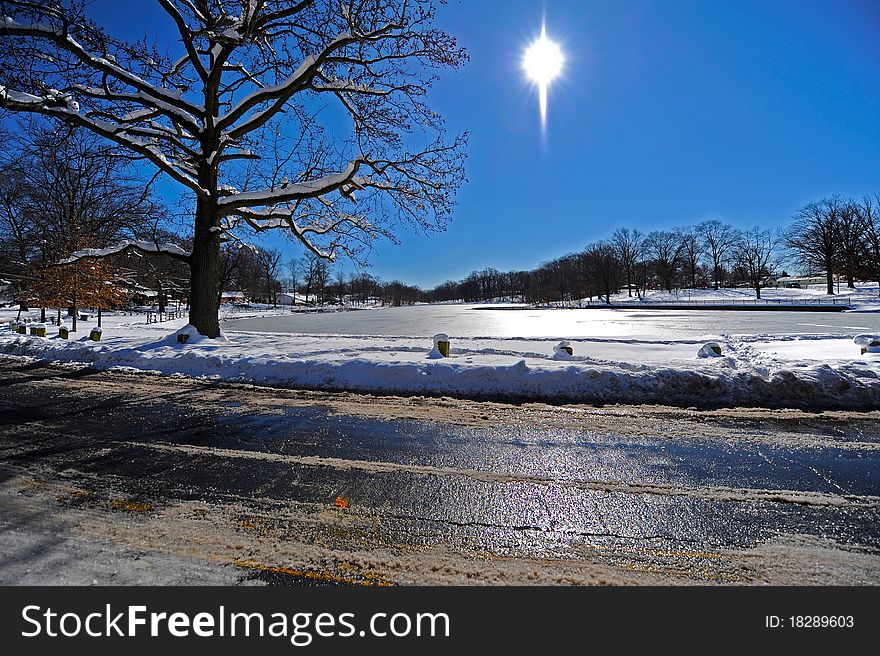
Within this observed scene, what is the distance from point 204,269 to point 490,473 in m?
11.8

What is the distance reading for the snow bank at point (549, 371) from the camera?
6.21 metres

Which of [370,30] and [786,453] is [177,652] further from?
[370,30]

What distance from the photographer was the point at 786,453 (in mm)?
3975

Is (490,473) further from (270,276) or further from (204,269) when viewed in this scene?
(270,276)

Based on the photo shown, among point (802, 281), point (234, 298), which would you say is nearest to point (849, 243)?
point (802, 281)

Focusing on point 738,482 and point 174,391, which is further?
point 174,391

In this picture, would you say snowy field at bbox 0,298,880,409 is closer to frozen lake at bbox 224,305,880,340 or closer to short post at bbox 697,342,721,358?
short post at bbox 697,342,721,358

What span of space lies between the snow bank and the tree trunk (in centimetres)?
144

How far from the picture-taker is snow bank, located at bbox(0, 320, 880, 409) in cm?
621

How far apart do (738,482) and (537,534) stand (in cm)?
210

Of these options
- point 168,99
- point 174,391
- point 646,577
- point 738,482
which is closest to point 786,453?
point 738,482

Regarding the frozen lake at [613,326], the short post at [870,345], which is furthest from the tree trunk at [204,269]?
the short post at [870,345]

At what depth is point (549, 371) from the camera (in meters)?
7.13

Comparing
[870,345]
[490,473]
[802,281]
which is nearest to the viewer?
[490,473]
